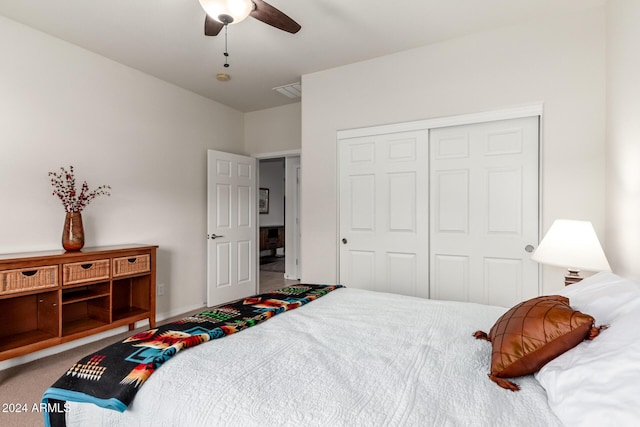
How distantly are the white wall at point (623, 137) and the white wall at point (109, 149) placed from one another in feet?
13.3

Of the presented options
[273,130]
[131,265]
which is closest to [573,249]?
[131,265]

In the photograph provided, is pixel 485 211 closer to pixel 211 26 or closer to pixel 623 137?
pixel 623 137

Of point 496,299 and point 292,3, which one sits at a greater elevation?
point 292,3

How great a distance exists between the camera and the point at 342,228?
356 centimetres

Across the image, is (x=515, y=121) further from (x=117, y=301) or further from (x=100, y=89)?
(x=117, y=301)

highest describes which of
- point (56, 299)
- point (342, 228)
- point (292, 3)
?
point (292, 3)

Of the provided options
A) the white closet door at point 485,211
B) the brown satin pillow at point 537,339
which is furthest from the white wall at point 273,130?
the brown satin pillow at point 537,339

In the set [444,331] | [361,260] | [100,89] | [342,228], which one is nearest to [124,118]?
[100,89]

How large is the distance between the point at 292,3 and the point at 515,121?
2.02m

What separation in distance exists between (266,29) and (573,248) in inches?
109

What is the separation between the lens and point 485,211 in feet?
9.59

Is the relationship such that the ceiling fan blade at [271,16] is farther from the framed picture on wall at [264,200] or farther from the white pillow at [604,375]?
the framed picture on wall at [264,200]

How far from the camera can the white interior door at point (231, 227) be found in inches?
168

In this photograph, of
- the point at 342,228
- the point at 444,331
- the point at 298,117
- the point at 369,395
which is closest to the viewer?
the point at 369,395
